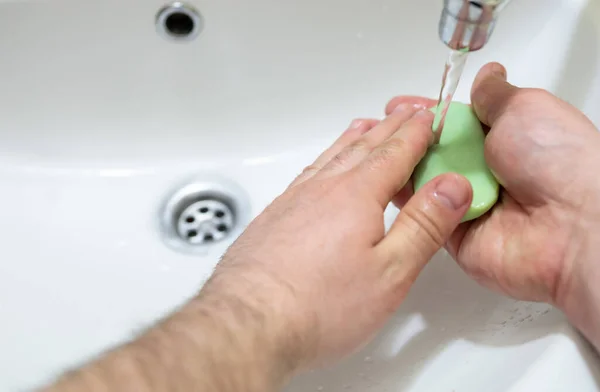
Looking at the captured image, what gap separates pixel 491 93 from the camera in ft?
1.61

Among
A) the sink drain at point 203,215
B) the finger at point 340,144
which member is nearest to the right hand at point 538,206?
the finger at point 340,144

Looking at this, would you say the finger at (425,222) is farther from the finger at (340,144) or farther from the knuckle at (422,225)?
the finger at (340,144)

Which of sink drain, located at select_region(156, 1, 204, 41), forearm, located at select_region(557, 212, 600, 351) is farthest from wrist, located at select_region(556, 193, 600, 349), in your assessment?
sink drain, located at select_region(156, 1, 204, 41)

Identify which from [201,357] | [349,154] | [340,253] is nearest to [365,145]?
[349,154]

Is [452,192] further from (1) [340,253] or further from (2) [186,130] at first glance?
(2) [186,130]

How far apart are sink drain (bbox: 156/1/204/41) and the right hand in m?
0.25

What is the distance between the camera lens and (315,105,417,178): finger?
48cm

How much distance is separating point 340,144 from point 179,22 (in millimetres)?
178

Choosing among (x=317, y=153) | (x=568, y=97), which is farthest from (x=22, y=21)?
(x=568, y=97)

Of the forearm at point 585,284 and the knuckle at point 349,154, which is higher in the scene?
the knuckle at point 349,154

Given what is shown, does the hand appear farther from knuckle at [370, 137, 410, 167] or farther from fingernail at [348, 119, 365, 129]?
fingernail at [348, 119, 365, 129]

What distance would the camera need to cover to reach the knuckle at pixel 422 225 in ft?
1.39

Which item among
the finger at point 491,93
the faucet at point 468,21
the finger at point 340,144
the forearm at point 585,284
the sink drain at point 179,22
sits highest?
the sink drain at point 179,22

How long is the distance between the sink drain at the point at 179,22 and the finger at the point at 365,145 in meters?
0.17
